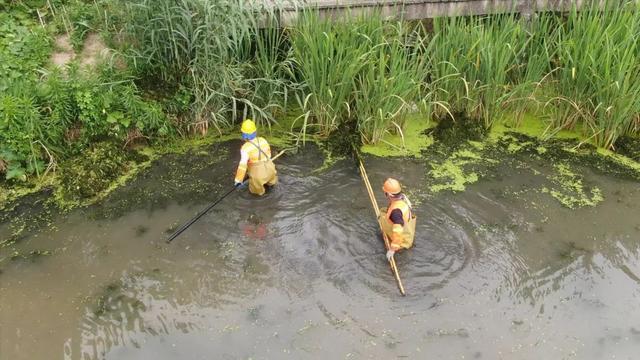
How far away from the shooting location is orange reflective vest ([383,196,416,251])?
15.1 feet

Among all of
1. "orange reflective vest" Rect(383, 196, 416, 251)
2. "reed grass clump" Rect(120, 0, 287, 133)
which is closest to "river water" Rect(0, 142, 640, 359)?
"orange reflective vest" Rect(383, 196, 416, 251)

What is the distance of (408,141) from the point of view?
638 cm

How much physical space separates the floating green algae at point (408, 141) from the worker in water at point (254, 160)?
130cm

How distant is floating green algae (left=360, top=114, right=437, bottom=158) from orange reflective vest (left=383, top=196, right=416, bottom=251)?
4.85 ft

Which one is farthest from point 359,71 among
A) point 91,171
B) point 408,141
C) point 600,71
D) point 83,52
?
point 83,52

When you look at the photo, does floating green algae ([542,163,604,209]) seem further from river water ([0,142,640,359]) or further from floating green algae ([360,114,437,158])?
floating green algae ([360,114,437,158])

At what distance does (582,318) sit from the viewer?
4.38m

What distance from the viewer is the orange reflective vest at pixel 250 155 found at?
5266 millimetres

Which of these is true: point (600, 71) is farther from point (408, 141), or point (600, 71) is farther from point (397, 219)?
point (397, 219)

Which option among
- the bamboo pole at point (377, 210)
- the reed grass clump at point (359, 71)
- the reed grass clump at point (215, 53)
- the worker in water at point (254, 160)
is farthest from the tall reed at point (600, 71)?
the worker in water at point (254, 160)

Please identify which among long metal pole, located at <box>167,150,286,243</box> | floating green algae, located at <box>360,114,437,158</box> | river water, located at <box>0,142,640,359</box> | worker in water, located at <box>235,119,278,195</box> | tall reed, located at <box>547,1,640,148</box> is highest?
tall reed, located at <box>547,1,640,148</box>

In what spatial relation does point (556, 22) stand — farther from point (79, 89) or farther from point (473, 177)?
point (79, 89)

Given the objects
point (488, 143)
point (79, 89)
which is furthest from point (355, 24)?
point (79, 89)

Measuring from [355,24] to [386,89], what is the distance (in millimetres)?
784
